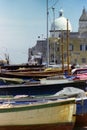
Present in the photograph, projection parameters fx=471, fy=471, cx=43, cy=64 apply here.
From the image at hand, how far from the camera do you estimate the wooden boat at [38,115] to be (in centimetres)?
1549

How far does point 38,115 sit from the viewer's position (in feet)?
51.3

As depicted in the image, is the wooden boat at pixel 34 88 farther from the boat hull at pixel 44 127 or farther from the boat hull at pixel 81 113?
the boat hull at pixel 44 127

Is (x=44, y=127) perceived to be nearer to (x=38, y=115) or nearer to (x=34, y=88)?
(x=38, y=115)

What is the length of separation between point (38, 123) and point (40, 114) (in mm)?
383

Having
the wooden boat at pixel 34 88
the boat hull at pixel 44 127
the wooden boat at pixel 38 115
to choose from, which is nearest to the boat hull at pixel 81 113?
the wooden boat at pixel 38 115

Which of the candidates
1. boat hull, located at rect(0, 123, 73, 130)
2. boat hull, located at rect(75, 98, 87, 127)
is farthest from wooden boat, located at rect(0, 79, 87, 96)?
boat hull, located at rect(0, 123, 73, 130)

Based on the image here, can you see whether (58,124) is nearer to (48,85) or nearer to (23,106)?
(23,106)

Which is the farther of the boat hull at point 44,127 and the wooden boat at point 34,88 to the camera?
Answer: the wooden boat at point 34,88

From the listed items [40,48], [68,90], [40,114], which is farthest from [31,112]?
[40,48]

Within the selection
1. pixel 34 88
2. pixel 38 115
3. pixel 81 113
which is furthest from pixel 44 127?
pixel 34 88

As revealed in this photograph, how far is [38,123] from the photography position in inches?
622

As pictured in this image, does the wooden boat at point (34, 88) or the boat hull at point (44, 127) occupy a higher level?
the wooden boat at point (34, 88)

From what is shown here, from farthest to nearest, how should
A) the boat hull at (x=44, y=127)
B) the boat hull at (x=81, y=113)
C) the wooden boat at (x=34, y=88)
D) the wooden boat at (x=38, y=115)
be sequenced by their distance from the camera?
the wooden boat at (x=34, y=88), the boat hull at (x=81, y=113), the boat hull at (x=44, y=127), the wooden boat at (x=38, y=115)

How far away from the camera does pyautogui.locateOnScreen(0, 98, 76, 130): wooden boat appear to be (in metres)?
15.5
